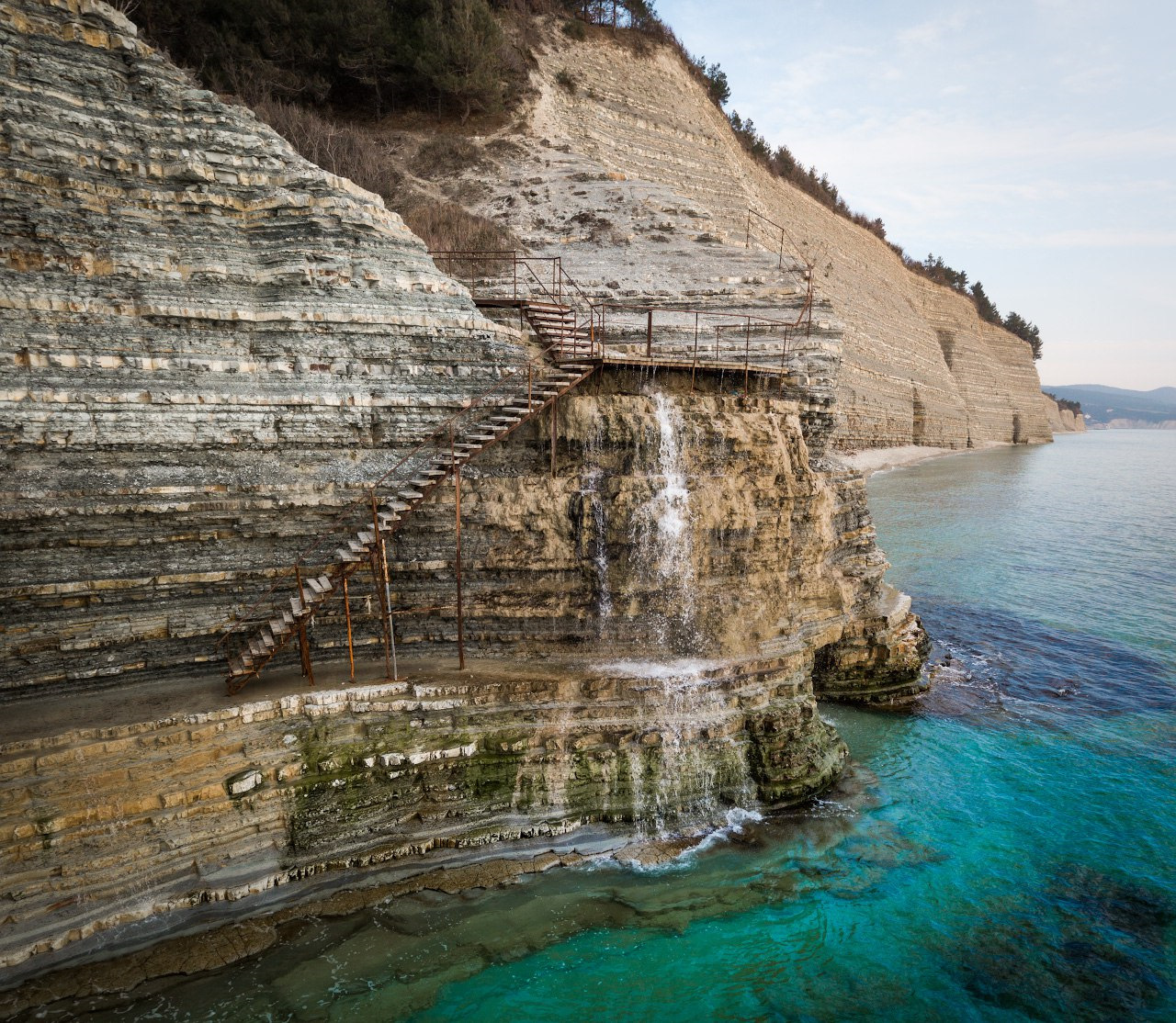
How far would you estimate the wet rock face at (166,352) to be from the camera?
991 centimetres

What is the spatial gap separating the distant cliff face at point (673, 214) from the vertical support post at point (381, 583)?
11467 mm

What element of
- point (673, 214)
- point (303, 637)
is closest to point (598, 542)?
point (303, 637)

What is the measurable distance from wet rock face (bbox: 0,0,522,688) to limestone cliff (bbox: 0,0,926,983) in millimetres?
49

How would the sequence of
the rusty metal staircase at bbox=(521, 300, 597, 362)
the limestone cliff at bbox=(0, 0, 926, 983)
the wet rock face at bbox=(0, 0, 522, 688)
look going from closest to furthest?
the limestone cliff at bbox=(0, 0, 926, 983) < the wet rock face at bbox=(0, 0, 522, 688) < the rusty metal staircase at bbox=(521, 300, 597, 362)

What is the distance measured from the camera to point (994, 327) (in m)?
72.3

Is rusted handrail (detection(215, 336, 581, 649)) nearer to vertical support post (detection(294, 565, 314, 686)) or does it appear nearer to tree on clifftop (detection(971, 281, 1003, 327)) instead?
vertical support post (detection(294, 565, 314, 686))

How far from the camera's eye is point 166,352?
10.7 meters

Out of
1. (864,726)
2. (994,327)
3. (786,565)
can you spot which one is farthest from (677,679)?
(994,327)

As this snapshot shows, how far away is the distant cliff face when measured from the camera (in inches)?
794

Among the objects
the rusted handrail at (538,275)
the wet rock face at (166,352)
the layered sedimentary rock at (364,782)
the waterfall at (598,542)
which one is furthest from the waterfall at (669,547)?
the rusted handrail at (538,275)

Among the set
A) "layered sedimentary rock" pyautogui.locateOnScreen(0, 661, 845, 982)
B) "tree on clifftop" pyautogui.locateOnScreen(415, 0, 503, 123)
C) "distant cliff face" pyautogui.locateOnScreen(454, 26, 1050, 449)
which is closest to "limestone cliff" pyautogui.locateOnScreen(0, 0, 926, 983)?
"layered sedimentary rock" pyautogui.locateOnScreen(0, 661, 845, 982)

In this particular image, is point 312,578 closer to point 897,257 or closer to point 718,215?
point 718,215

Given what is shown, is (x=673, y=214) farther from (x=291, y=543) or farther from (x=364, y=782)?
(x=364, y=782)

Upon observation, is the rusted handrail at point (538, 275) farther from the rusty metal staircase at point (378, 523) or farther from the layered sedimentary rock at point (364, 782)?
the layered sedimentary rock at point (364, 782)
